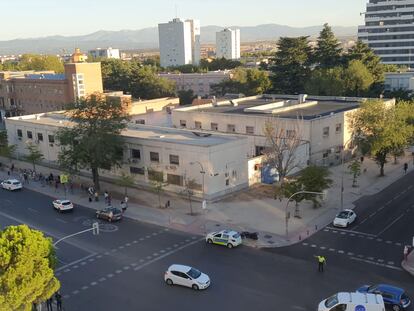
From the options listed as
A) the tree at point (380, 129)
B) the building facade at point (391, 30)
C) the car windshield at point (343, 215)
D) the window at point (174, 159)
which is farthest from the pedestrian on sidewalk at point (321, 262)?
the building facade at point (391, 30)

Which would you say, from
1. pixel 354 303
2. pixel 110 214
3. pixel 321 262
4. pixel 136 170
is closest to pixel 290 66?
pixel 136 170

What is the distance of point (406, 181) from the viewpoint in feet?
183

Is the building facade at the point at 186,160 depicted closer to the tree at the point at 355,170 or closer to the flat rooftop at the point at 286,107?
the tree at the point at 355,170

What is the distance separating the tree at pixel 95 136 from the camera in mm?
52719

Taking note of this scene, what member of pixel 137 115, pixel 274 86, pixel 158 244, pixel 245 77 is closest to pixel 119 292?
pixel 158 244

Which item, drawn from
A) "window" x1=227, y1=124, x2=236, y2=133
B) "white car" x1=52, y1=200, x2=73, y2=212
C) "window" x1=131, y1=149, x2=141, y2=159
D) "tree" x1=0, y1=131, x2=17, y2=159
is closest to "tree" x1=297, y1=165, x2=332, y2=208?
"window" x1=131, y1=149, x2=141, y2=159

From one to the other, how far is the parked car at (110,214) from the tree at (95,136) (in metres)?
8.91

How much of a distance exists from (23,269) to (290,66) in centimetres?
8757

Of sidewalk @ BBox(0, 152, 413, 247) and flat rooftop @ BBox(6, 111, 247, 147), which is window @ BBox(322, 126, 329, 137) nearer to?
sidewalk @ BBox(0, 152, 413, 247)

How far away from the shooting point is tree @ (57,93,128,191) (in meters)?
52.7

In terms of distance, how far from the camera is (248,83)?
374 ft

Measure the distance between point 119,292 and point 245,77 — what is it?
90972 millimetres

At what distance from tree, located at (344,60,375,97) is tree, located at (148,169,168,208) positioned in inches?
2103

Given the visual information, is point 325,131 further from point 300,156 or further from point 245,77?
point 245,77
